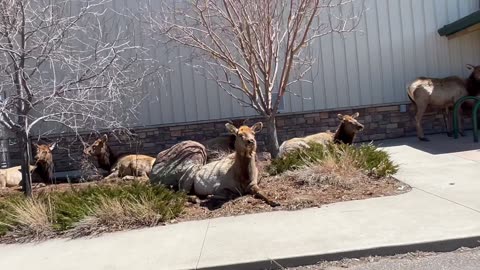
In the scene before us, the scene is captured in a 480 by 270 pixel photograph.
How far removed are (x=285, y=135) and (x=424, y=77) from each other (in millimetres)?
3768

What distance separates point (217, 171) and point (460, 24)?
7619 millimetres

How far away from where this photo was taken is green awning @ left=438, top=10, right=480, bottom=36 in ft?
41.4

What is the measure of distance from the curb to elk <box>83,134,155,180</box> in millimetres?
6329

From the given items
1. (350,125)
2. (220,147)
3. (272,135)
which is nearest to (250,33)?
(272,135)

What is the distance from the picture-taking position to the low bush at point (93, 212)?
303 inches

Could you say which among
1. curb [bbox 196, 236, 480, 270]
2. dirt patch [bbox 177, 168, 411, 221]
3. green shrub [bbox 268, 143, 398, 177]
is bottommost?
curb [bbox 196, 236, 480, 270]

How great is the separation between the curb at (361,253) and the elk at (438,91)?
7936mm

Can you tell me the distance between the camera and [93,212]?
306 inches

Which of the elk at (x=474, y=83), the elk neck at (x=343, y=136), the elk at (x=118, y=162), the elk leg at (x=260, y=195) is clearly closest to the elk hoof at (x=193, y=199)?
the elk leg at (x=260, y=195)

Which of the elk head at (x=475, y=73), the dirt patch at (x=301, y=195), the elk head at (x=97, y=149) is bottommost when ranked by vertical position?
the dirt patch at (x=301, y=195)

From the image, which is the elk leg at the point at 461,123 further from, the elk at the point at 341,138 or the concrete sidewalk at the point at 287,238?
the concrete sidewalk at the point at 287,238

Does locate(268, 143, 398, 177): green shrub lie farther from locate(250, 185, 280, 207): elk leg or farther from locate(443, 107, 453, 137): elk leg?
locate(443, 107, 453, 137): elk leg

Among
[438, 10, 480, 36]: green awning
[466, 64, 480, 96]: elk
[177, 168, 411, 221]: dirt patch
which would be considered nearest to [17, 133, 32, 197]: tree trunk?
[177, 168, 411, 221]: dirt patch

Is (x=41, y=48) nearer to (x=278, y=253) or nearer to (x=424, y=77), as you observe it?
(x=278, y=253)
